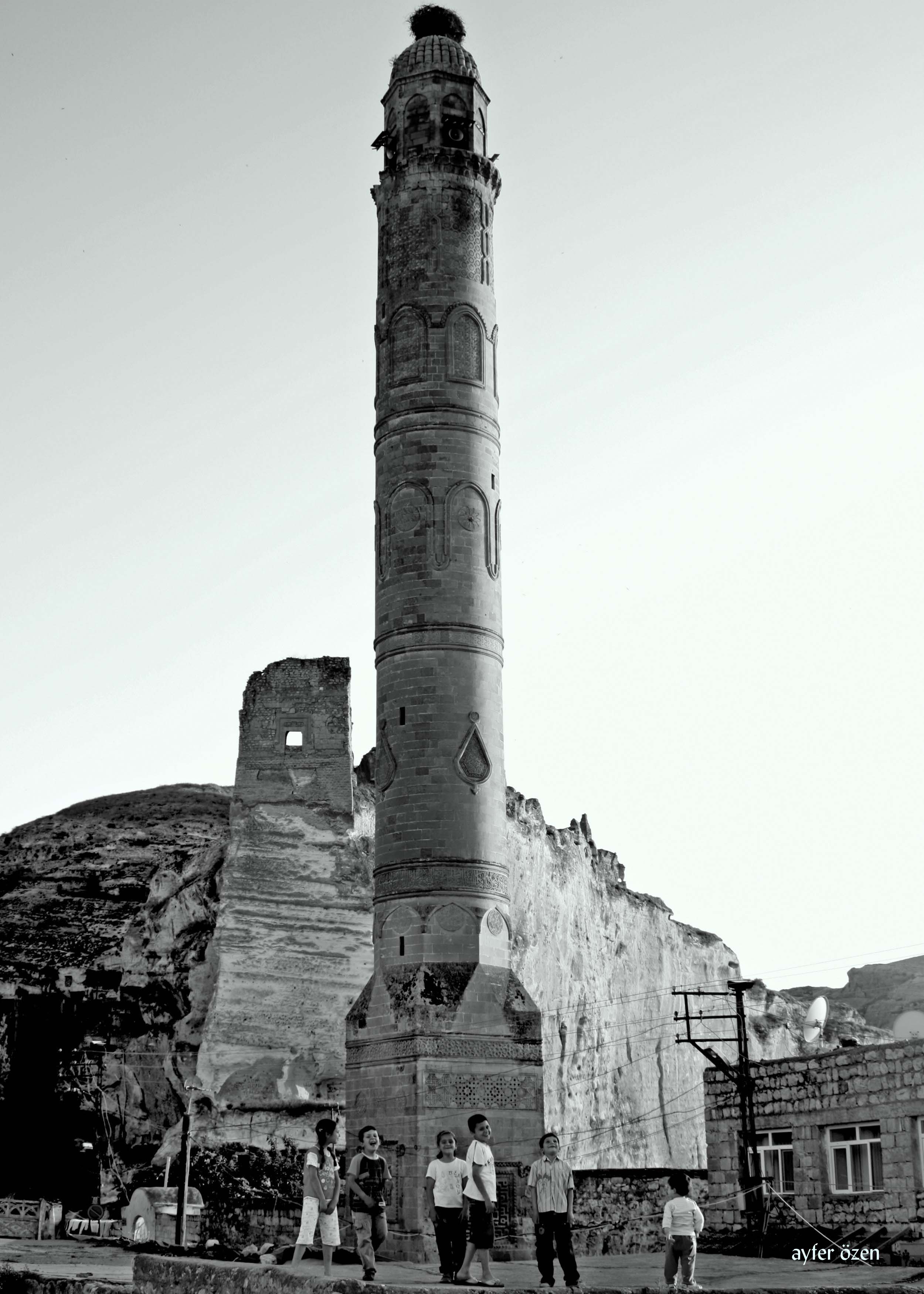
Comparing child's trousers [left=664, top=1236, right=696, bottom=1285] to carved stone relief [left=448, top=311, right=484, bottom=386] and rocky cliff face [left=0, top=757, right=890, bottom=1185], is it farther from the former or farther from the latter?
rocky cliff face [left=0, top=757, right=890, bottom=1185]

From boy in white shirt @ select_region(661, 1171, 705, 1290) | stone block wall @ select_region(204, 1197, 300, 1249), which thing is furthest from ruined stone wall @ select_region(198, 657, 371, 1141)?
boy in white shirt @ select_region(661, 1171, 705, 1290)

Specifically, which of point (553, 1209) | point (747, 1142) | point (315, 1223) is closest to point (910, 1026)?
point (747, 1142)

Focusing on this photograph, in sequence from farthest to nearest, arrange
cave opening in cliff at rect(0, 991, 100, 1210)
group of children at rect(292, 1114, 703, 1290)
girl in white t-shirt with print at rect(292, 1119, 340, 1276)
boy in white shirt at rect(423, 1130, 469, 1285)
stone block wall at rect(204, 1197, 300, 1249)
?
cave opening in cliff at rect(0, 991, 100, 1210) → stone block wall at rect(204, 1197, 300, 1249) → boy in white shirt at rect(423, 1130, 469, 1285) → group of children at rect(292, 1114, 703, 1290) → girl in white t-shirt with print at rect(292, 1119, 340, 1276)

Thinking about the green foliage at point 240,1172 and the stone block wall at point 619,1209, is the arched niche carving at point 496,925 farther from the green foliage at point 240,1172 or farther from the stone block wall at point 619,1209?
the green foliage at point 240,1172

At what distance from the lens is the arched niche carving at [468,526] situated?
19.9 meters

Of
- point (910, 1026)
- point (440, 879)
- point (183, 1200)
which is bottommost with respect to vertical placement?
point (183, 1200)

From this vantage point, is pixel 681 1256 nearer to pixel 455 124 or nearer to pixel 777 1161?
pixel 777 1161

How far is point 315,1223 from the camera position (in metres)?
9.27

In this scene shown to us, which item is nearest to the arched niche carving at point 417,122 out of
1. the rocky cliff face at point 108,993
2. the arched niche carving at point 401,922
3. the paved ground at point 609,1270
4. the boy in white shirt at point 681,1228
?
the arched niche carving at point 401,922

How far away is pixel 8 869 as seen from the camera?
137 feet

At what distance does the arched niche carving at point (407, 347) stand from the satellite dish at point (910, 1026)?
1049 cm

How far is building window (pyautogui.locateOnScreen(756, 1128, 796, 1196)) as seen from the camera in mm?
18109

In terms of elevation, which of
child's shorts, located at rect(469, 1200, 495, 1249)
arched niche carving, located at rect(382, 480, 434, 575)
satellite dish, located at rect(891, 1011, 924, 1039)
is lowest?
child's shorts, located at rect(469, 1200, 495, 1249)

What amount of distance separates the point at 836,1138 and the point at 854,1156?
364 mm
